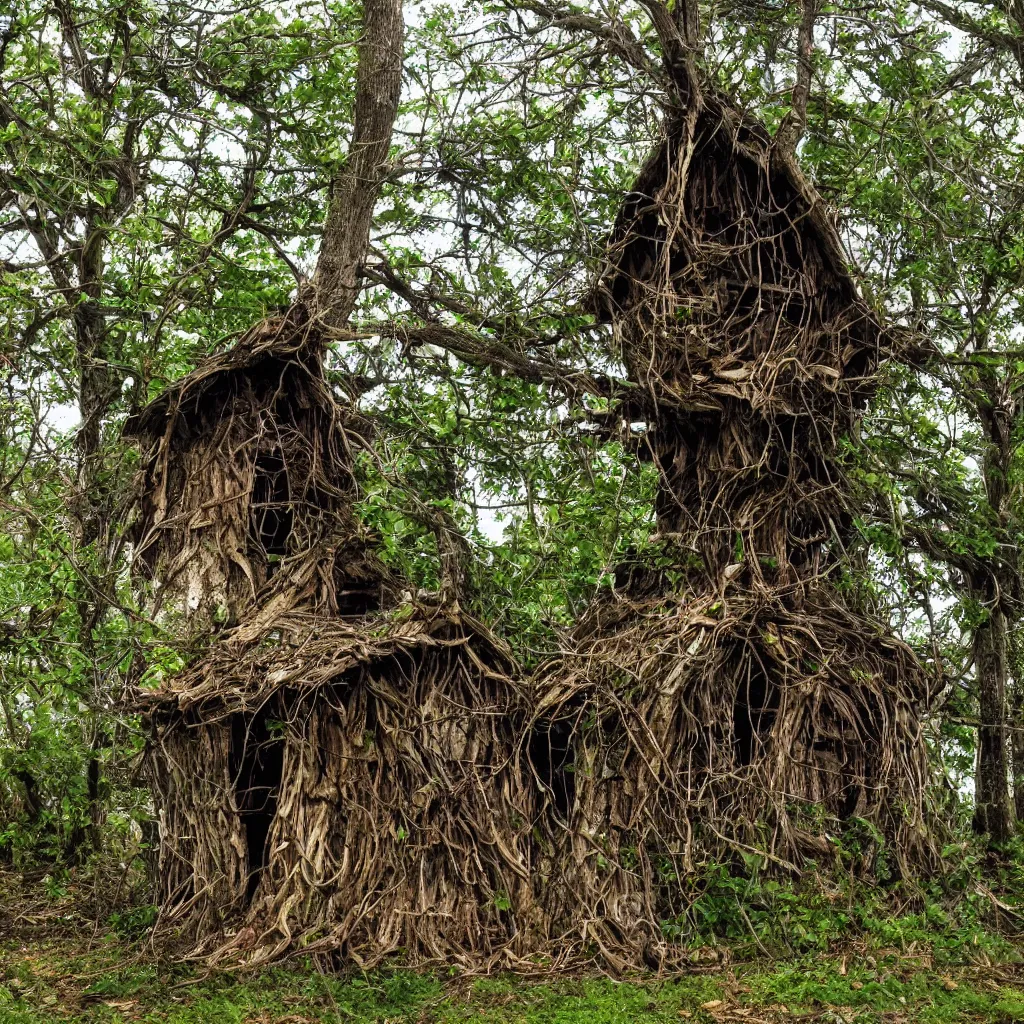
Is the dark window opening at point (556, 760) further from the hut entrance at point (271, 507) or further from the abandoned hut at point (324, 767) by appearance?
the hut entrance at point (271, 507)

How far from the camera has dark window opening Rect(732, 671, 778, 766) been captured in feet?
24.2

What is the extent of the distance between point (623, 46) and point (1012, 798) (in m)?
6.22

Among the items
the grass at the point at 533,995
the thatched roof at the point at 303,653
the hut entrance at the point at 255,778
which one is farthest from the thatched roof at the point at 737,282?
the grass at the point at 533,995

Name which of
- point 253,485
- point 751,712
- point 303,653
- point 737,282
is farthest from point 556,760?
point 737,282

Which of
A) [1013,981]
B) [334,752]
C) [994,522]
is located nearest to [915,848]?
[1013,981]

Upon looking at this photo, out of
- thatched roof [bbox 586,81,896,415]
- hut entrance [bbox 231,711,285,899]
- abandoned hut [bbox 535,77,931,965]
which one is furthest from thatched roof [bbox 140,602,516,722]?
thatched roof [bbox 586,81,896,415]

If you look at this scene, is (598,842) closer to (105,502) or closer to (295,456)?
(295,456)

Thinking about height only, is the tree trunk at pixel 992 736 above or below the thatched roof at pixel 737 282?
below

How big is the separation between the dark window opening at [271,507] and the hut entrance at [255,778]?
4.42 ft

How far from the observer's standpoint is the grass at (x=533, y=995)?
560cm

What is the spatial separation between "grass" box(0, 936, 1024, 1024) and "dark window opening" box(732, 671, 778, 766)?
142 cm

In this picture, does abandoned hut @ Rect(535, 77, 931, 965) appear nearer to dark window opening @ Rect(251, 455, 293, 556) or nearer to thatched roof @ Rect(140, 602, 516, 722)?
thatched roof @ Rect(140, 602, 516, 722)

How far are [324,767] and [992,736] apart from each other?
4980 millimetres

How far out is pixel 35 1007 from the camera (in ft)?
19.1
